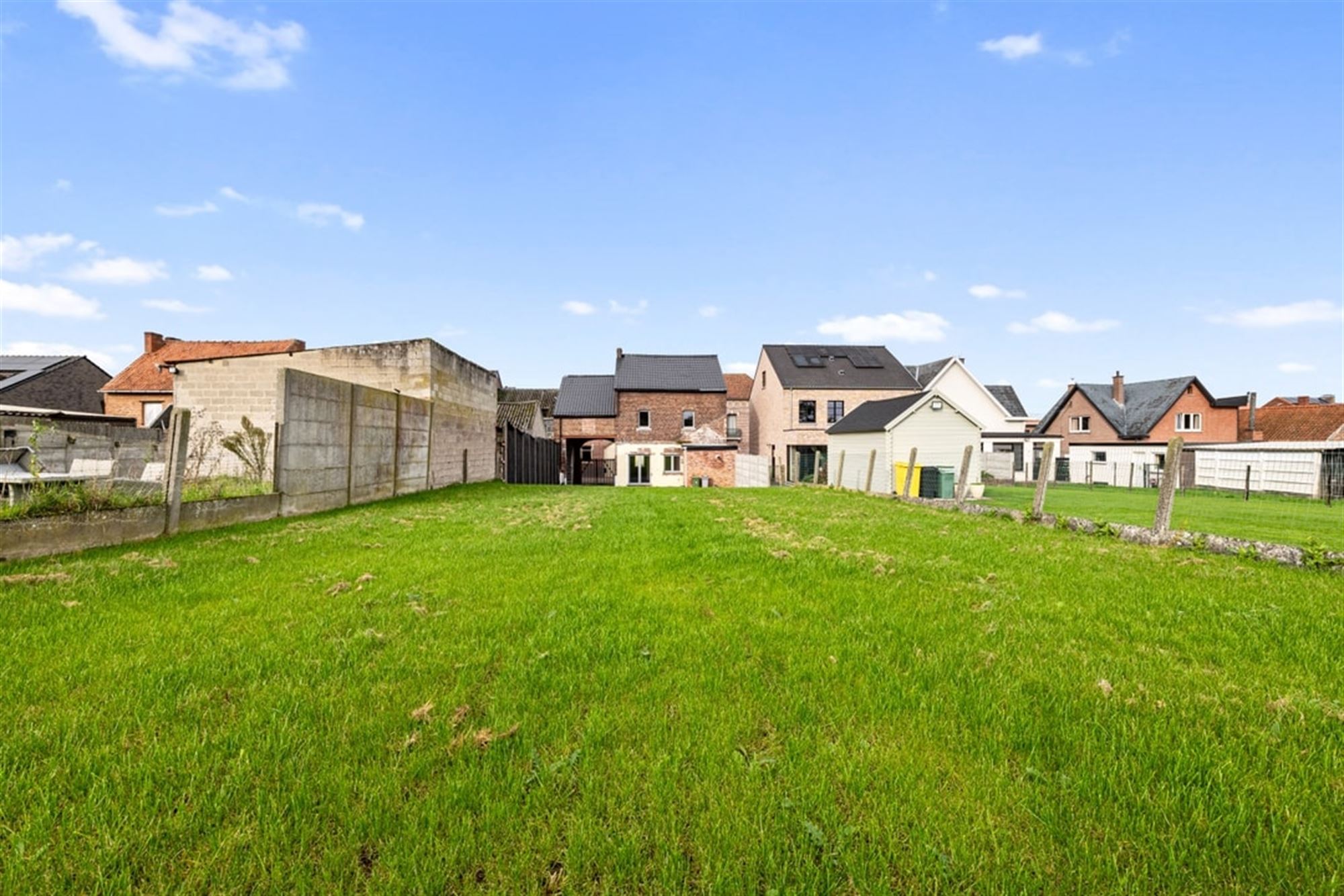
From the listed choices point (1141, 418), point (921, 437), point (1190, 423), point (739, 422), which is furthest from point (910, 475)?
point (1190, 423)

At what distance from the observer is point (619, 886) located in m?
1.77

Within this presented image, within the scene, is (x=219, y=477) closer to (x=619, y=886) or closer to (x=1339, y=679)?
(x=619, y=886)

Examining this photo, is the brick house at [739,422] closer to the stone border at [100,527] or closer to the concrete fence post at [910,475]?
the concrete fence post at [910,475]

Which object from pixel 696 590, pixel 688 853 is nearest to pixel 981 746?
pixel 688 853

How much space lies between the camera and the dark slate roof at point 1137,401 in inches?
1516

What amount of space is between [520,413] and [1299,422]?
2190 inches

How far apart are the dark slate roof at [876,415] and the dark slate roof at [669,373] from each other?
11814 mm

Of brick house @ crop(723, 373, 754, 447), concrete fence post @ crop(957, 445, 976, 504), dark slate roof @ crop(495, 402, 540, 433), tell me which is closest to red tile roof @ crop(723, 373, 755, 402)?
brick house @ crop(723, 373, 754, 447)

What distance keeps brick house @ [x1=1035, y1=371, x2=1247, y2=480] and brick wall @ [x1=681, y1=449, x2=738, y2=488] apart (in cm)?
2294

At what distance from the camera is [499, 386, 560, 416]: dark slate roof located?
52.5m

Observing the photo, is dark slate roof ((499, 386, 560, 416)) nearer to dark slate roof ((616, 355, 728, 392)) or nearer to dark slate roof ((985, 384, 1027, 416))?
dark slate roof ((616, 355, 728, 392))

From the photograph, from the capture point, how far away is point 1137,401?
41.1m

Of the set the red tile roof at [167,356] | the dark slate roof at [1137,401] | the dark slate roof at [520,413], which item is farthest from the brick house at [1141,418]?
the red tile roof at [167,356]

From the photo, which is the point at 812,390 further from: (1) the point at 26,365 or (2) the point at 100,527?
(1) the point at 26,365
